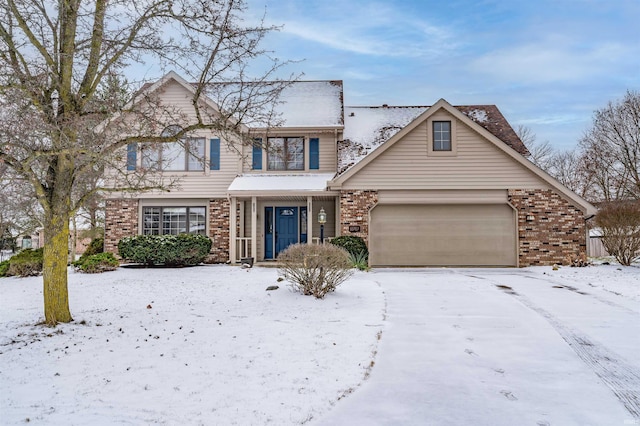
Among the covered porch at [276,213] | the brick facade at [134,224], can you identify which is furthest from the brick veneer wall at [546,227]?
the brick facade at [134,224]

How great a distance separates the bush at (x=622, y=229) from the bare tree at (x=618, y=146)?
11.0 m

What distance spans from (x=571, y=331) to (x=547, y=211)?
1015 centimetres

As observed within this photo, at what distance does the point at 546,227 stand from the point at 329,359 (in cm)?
1294

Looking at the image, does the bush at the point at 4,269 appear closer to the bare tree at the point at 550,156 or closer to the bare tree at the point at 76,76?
the bare tree at the point at 76,76

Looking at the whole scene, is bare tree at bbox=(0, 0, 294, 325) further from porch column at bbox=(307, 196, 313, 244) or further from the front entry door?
the front entry door

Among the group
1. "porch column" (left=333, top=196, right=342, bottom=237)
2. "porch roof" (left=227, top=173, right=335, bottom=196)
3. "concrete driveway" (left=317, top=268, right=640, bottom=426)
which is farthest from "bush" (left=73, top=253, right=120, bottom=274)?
"concrete driveway" (left=317, top=268, right=640, bottom=426)

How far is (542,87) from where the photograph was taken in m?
31.4

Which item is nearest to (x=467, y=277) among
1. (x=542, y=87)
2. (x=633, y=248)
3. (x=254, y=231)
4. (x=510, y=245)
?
(x=510, y=245)

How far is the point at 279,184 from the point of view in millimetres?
16438

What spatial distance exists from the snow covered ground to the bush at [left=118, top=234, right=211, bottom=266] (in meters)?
5.34

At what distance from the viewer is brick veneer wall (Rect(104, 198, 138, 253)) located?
1712 cm

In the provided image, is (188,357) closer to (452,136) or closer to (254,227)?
(254,227)

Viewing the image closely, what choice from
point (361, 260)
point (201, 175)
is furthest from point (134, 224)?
point (361, 260)

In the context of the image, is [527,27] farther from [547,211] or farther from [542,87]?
[542,87]
